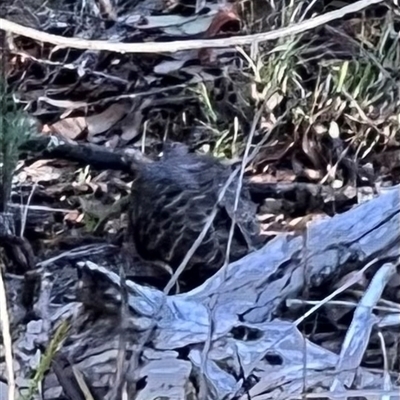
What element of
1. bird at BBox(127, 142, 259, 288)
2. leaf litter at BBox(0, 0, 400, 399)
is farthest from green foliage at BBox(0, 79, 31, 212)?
bird at BBox(127, 142, 259, 288)

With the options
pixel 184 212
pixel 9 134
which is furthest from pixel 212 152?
pixel 9 134

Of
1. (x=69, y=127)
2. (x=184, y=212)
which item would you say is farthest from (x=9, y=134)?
(x=184, y=212)

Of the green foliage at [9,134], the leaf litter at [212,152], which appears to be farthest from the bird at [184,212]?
the green foliage at [9,134]

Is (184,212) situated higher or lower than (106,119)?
lower

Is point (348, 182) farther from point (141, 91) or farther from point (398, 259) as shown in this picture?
point (141, 91)

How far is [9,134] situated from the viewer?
1002mm

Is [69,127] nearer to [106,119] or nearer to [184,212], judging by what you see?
[106,119]

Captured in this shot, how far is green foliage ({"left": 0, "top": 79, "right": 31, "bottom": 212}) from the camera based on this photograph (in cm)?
100

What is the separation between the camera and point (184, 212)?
3.39 ft

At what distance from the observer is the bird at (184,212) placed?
3.34 ft

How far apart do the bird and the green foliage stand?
0.43 ft

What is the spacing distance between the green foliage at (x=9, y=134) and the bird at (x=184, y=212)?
0.13m

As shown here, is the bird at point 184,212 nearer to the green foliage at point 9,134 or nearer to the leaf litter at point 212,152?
the leaf litter at point 212,152

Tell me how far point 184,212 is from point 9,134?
0.71 feet
